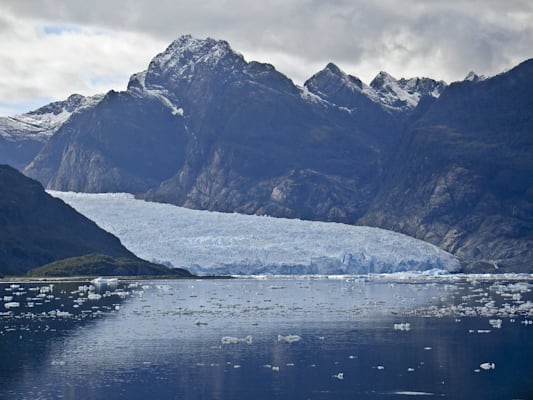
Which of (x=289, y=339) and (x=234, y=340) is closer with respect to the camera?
(x=234, y=340)

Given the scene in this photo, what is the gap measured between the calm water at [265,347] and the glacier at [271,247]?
52.8m

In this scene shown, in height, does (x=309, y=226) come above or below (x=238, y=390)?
above

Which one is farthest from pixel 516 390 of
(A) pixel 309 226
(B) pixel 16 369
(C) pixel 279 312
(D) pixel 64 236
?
(D) pixel 64 236

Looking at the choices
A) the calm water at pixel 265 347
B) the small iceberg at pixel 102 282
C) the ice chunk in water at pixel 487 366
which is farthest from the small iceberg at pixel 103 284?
the ice chunk in water at pixel 487 366

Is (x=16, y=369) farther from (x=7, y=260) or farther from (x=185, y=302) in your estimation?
(x=7, y=260)

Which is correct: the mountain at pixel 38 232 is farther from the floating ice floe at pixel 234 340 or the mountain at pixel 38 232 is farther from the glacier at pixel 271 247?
the floating ice floe at pixel 234 340

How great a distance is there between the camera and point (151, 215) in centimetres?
18200

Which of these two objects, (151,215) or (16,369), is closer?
(16,369)

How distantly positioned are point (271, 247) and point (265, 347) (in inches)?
3822

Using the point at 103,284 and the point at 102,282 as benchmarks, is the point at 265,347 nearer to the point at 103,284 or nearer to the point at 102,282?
the point at 103,284

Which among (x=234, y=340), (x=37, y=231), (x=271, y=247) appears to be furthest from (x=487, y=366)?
(x=37, y=231)

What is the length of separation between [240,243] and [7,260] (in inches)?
1454

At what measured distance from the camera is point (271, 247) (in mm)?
163375

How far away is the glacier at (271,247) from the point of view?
163625 mm
